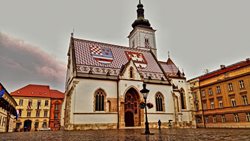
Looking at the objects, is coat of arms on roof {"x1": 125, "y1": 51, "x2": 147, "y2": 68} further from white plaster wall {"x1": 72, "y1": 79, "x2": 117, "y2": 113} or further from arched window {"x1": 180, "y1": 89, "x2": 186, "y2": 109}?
arched window {"x1": 180, "y1": 89, "x2": 186, "y2": 109}

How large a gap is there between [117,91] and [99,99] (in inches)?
133

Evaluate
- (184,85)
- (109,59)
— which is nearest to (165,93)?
(184,85)

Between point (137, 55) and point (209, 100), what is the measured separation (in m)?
20.8

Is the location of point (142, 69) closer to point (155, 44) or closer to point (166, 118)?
point (166, 118)

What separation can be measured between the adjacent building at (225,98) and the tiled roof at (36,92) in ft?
150

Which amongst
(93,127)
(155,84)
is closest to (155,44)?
(155,84)

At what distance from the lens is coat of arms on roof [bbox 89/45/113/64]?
32588mm

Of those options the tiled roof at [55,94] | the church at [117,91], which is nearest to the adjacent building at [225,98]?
the church at [117,91]

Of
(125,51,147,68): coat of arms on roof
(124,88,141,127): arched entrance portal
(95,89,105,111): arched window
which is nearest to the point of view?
(95,89,105,111): arched window

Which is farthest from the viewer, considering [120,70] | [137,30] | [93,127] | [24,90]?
[24,90]

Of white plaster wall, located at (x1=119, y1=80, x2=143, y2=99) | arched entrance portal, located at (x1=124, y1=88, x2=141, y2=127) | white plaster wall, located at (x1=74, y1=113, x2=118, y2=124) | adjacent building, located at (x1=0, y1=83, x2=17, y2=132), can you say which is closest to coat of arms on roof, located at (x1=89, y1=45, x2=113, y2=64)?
white plaster wall, located at (x1=119, y1=80, x2=143, y2=99)

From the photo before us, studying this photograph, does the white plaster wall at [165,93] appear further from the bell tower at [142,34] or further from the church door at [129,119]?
the bell tower at [142,34]

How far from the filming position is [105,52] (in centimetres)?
3472

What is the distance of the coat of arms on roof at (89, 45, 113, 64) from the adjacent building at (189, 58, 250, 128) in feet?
83.0
